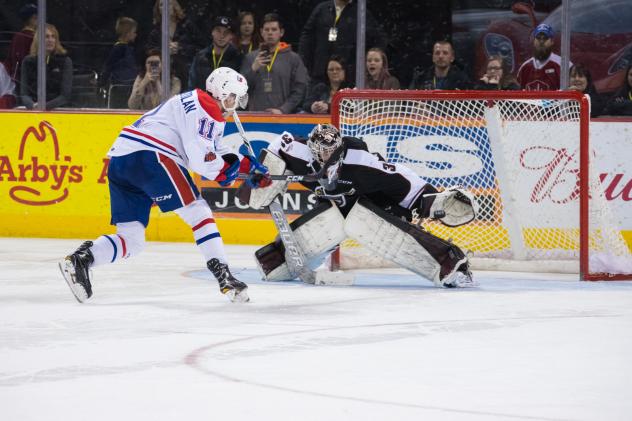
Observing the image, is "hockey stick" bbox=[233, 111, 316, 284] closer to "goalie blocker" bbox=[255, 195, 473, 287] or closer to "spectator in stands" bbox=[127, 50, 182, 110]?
"goalie blocker" bbox=[255, 195, 473, 287]

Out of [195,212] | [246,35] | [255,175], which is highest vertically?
[246,35]

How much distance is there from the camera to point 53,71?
8562 mm

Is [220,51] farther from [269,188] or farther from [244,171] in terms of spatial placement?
[244,171]

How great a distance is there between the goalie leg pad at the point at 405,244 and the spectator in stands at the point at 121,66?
2.85 metres

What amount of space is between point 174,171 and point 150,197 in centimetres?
19

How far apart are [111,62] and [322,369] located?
5.06m

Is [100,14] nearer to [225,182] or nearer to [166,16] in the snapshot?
[166,16]

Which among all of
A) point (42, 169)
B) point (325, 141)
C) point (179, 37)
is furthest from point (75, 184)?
point (325, 141)

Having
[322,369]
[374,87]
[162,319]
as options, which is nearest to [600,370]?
[322,369]

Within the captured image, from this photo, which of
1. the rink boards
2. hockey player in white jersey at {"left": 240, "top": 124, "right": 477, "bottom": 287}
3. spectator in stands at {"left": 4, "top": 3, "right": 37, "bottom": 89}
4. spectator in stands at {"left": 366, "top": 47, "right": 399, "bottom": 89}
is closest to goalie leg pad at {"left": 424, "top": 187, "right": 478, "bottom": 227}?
hockey player in white jersey at {"left": 240, "top": 124, "right": 477, "bottom": 287}

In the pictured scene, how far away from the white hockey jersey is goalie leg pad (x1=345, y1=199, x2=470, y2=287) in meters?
0.91

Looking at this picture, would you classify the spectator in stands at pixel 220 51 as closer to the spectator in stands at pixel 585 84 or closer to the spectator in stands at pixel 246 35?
the spectator in stands at pixel 246 35

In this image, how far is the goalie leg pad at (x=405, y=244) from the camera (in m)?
6.09

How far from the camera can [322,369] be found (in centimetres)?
389
